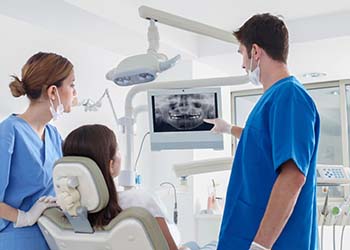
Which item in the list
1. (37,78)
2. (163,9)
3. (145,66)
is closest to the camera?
(37,78)

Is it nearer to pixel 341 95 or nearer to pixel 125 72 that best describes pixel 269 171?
pixel 125 72

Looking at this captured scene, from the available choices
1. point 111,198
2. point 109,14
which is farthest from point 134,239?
point 109,14

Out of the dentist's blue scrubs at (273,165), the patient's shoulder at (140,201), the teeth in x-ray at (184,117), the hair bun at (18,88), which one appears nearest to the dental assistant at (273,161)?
the dentist's blue scrubs at (273,165)

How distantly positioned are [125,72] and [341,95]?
10.6ft

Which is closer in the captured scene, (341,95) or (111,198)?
(111,198)

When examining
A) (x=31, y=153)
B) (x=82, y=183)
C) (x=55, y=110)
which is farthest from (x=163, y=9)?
(x=82, y=183)

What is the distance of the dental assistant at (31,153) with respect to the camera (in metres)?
1.63

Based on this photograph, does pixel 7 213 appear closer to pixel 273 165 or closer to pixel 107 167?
pixel 107 167

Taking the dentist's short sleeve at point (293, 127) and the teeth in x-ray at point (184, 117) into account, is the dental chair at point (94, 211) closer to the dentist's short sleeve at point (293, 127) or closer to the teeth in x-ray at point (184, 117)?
the dentist's short sleeve at point (293, 127)

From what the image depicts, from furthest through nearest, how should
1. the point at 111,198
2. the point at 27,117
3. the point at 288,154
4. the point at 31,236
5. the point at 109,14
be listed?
the point at 109,14 → the point at 27,117 → the point at 31,236 → the point at 111,198 → the point at 288,154

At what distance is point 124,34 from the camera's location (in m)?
3.14

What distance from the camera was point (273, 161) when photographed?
1.32m

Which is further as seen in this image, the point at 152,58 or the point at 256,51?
the point at 152,58

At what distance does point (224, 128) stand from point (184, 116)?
210 mm
